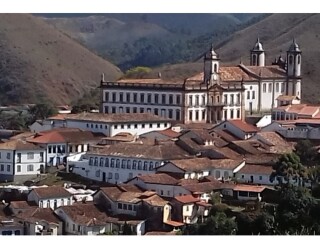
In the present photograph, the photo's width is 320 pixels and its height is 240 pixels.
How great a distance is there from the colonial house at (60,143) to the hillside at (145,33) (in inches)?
1530

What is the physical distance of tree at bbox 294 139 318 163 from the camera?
2358 centimetres

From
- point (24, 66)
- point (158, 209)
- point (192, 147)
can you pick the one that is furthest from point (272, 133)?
point (24, 66)

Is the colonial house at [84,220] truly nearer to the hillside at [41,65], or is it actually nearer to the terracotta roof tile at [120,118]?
the terracotta roof tile at [120,118]

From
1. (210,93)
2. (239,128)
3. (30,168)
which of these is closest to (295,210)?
(239,128)

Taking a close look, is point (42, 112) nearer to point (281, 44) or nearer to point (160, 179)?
point (160, 179)

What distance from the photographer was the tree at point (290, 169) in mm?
22000

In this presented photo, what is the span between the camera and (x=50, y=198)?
2228 centimetres

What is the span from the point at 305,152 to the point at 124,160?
381cm

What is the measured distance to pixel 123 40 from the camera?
76.4 metres

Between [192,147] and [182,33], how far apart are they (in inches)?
2023

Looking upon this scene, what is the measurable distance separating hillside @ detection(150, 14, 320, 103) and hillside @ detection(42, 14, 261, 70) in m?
8.26

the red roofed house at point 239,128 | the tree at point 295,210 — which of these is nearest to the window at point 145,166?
the red roofed house at point 239,128

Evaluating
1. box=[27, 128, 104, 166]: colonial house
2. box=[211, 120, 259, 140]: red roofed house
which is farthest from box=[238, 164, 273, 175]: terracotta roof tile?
box=[27, 128, 104, 166]: colonial house

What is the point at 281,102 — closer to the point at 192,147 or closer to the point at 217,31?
the point at 192,147
